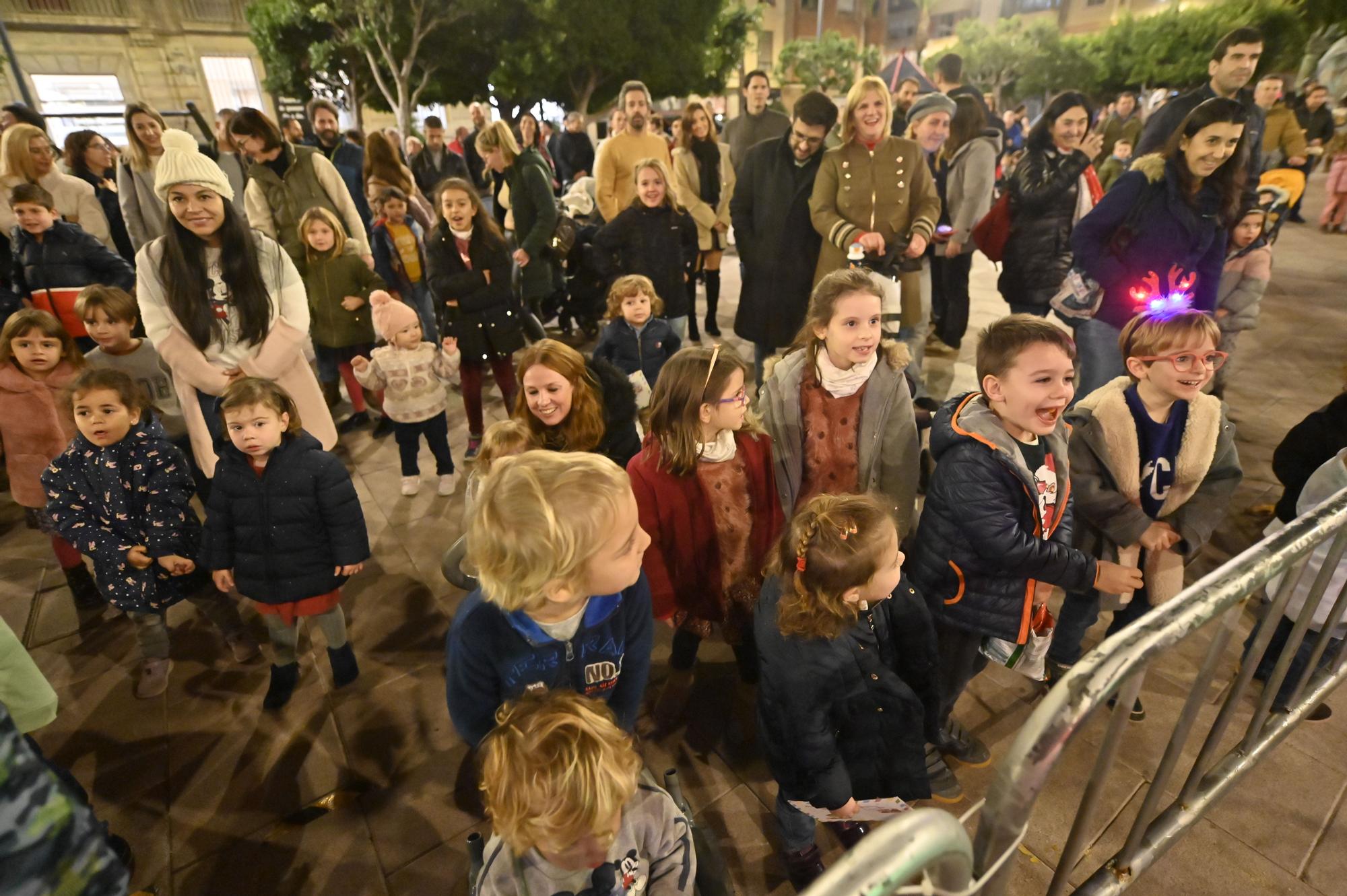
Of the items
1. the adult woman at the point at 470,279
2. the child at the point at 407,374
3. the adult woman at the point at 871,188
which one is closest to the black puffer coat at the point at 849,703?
the adult woman at the point at 871,188

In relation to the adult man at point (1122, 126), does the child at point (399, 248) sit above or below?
below

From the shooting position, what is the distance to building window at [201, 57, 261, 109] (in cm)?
2694

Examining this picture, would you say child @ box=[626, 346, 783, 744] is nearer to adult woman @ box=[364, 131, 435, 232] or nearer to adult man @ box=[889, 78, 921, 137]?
adult woman @ box=[364, 131, 435, 232]

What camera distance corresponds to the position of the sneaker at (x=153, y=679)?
2988 millimetres

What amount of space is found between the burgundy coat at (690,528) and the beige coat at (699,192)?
4304 millimetres

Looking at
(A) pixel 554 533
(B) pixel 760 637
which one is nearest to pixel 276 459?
(A) pixel 554 533

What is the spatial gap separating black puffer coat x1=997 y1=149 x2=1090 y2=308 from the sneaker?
5389 millimetres

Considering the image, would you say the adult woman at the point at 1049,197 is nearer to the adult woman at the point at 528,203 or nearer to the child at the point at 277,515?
the adult woman at the point at 528,203

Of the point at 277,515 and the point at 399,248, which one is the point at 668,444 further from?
the point at 399,248

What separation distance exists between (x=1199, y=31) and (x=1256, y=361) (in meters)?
34.4

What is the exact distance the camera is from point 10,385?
3.19m

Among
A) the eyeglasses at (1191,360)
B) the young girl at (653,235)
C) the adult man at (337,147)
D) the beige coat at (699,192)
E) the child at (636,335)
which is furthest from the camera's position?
the adult man at (337,147)

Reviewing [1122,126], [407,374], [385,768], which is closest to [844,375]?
[385,768]

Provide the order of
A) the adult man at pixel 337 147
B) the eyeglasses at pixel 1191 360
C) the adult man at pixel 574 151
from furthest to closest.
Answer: the adult man at pixel 574 151
the adult man at pixel 337 147
the eyeglasses at pixel 1191 360
